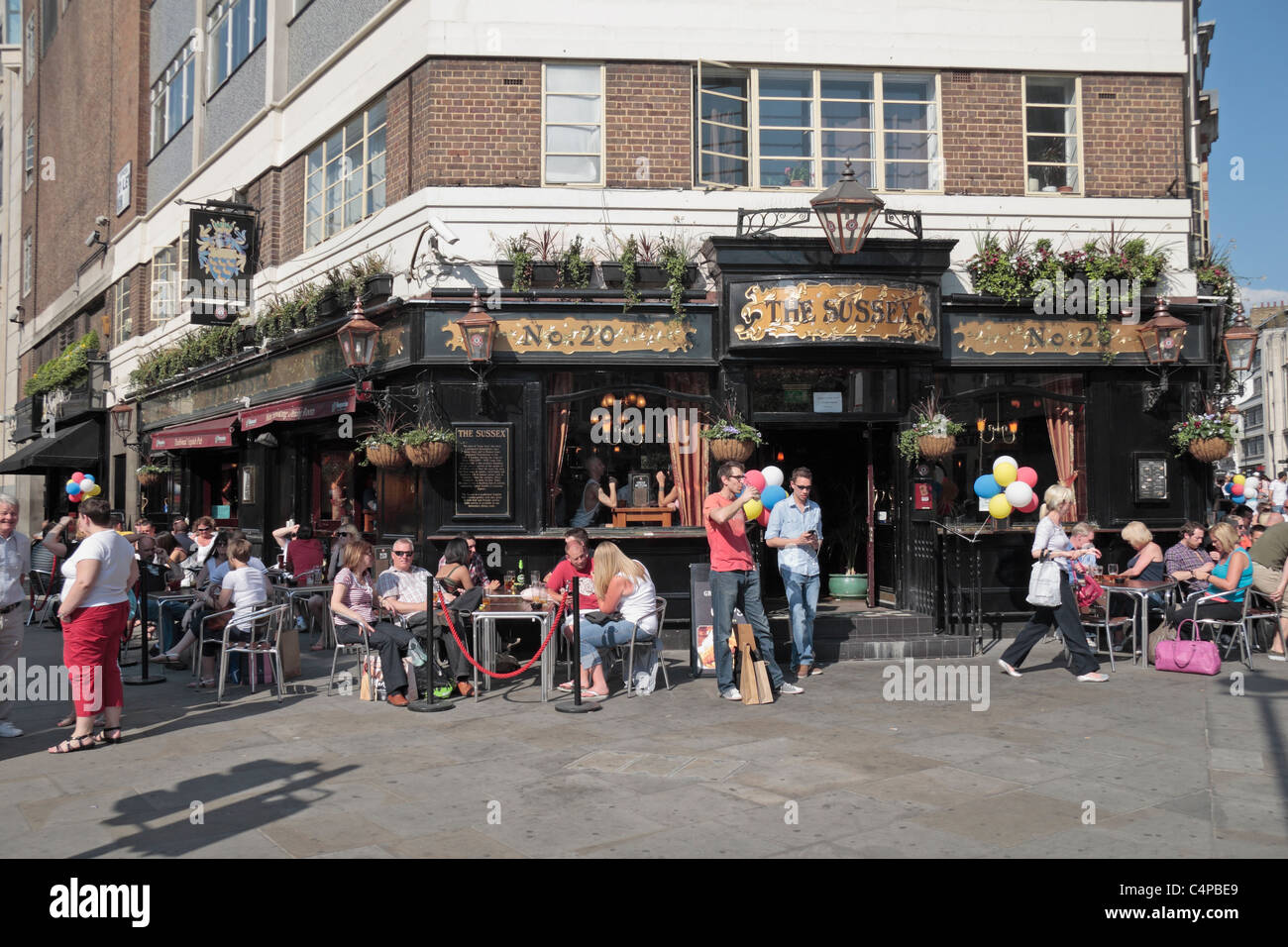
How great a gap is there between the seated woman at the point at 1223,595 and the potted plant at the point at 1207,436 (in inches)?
69.2

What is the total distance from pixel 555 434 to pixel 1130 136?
26.8 feet

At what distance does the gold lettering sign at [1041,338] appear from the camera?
12445 mm

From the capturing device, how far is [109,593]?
734 centimetres

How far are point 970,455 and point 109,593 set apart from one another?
9.60 m

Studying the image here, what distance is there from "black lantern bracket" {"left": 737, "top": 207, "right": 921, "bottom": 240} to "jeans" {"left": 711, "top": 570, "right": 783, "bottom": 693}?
478 cm

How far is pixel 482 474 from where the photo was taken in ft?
38.9

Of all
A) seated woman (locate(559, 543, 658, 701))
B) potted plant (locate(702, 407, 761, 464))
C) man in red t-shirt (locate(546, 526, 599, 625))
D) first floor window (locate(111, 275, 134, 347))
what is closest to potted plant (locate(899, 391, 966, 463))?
potted plant (locate(702, 407, 761, 464))

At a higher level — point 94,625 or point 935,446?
point 935,446

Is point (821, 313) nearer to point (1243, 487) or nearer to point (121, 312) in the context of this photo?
point (1243, 487)

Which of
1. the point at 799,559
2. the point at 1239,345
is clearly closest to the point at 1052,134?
the point at 1239,345

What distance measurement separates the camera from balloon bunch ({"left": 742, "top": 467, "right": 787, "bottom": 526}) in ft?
32.4

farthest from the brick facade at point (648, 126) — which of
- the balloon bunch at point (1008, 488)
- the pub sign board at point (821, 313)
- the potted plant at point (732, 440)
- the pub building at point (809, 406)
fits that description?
the balloon bunch at point (1008, 488)

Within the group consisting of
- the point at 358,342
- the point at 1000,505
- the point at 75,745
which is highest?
the point at 358,342

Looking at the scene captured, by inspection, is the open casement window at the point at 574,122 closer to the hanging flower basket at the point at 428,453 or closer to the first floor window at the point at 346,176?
the first floor window at the point at 346,176
